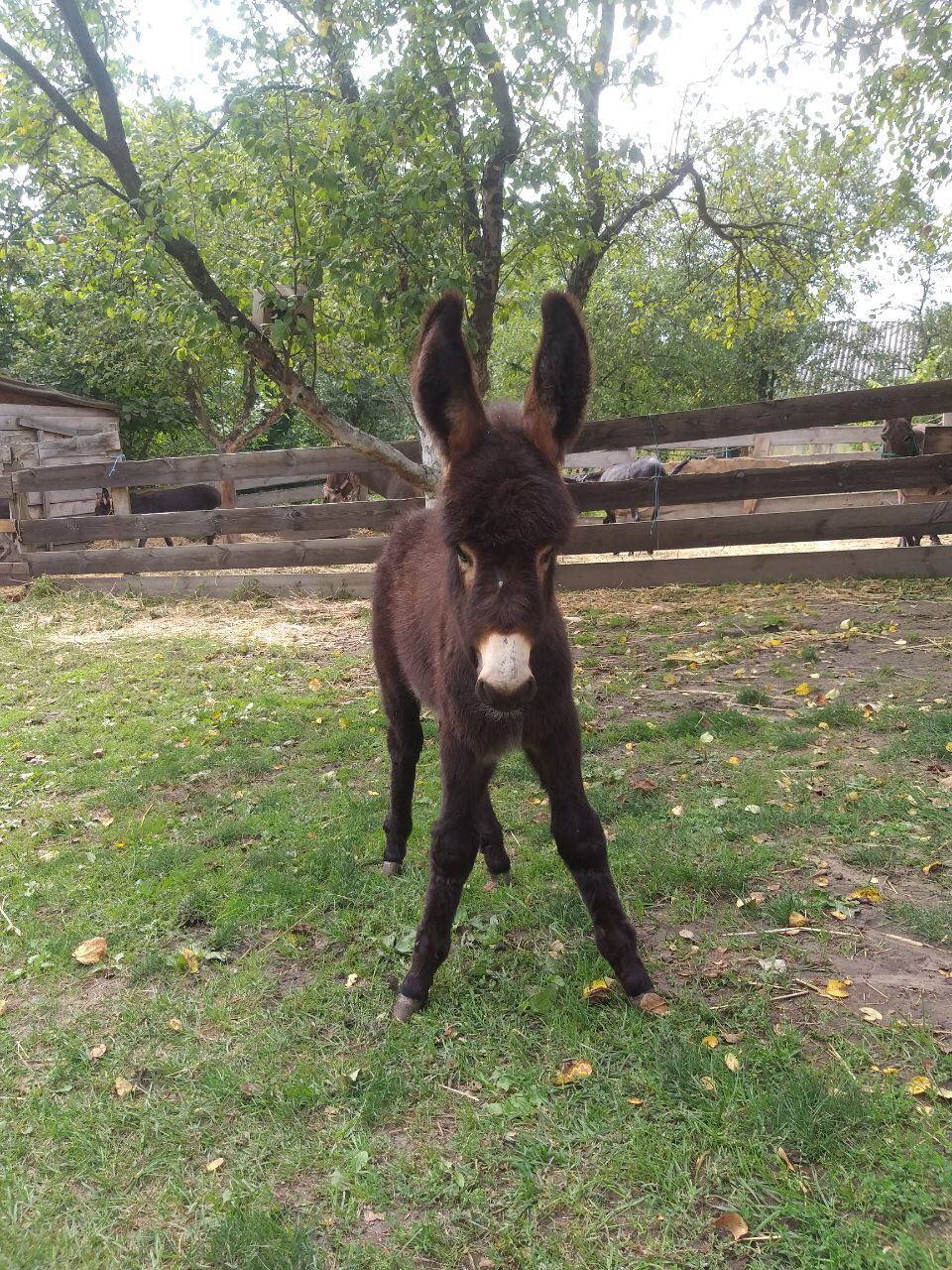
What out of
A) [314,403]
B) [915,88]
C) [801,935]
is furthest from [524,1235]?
[915,88]

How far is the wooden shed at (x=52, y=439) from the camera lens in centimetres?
1255

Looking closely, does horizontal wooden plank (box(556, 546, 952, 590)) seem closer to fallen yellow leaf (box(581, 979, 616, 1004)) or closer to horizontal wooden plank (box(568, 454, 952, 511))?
horizontal wooden plank (box(568, 454, 952, 511))

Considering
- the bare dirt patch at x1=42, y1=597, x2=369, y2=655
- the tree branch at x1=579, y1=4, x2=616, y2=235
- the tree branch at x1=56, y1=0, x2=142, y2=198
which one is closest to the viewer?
the tree branch at x1=579, y1=4, x2=616, y2=235

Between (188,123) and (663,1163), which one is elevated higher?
(188,123)

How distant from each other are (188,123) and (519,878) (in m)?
10.5

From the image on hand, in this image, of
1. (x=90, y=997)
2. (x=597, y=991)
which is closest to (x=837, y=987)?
(x=597, y=991)

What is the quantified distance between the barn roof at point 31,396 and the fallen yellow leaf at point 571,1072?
17014 mm

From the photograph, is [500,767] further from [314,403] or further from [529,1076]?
[314,403]

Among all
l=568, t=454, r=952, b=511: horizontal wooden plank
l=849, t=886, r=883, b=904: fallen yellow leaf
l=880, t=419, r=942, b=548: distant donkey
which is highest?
l=880, t=419, r=942, b=548: distant donkey

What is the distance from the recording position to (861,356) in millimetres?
28969

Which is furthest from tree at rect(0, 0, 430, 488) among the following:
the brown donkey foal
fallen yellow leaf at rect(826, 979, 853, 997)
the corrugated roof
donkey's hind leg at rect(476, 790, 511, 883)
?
the corrugated roof

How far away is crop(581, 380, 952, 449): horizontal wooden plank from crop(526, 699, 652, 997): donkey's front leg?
6.77 meters

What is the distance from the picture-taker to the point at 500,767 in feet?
17.0

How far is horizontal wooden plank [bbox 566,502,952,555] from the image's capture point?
846 cm
